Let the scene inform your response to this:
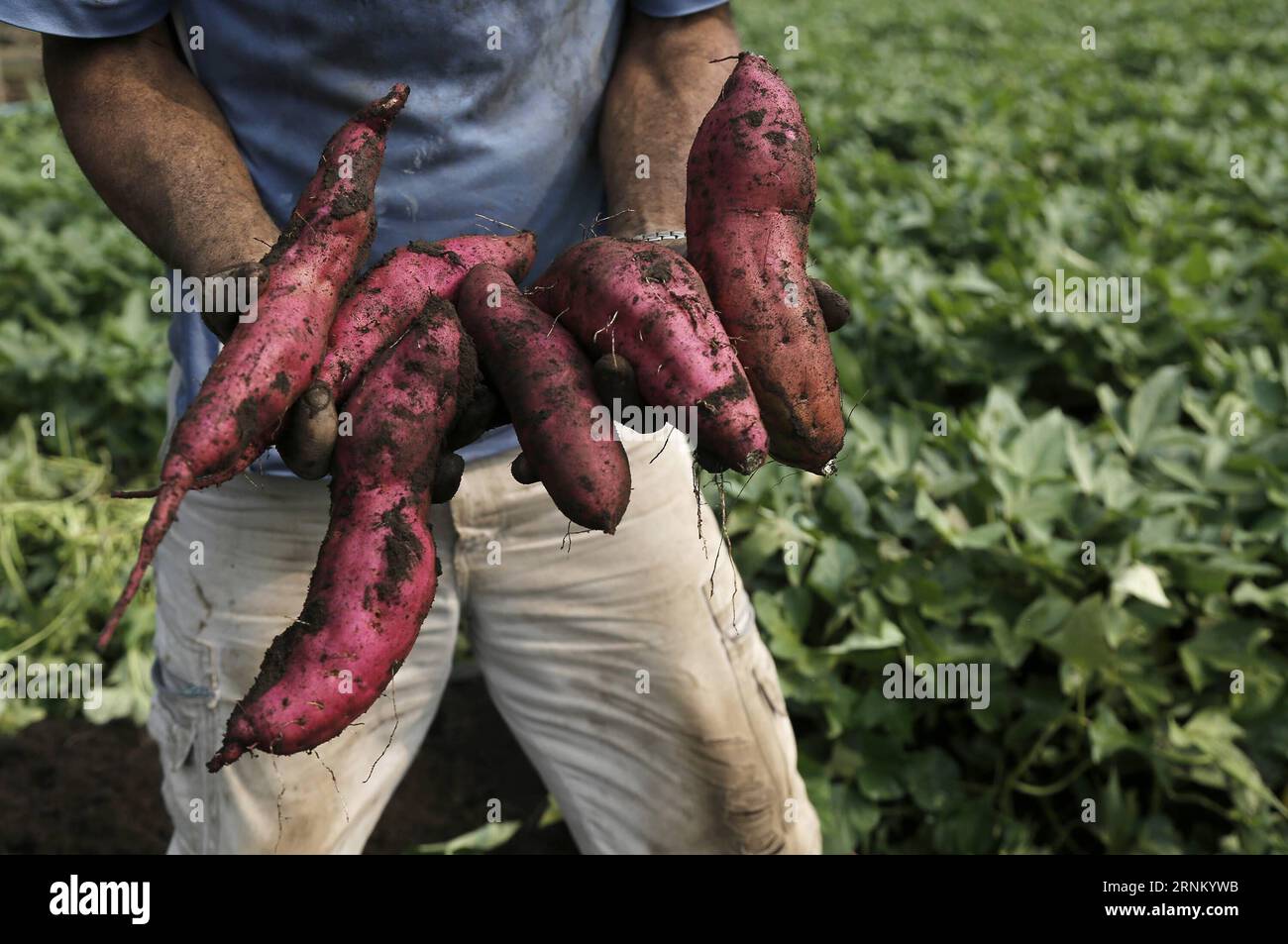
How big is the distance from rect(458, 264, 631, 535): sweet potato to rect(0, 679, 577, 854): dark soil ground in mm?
1652

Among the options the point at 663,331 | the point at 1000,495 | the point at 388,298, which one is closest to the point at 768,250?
the point at 663,331

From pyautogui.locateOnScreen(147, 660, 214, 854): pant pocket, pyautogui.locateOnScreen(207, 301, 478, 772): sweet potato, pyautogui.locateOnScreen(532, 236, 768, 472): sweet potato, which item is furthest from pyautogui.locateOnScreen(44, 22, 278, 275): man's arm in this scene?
pyautogui.locateOnScreen(147, 660, 214, 854): pant pocket

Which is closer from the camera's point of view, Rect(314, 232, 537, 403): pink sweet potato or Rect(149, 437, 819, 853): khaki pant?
Rect(314, 232, 537, 403): pink sweet potato

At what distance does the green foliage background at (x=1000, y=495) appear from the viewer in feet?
8.04

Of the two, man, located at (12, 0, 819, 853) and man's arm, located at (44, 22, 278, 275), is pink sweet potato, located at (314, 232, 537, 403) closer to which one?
man's arm, located at (44, 22, 278, 275)

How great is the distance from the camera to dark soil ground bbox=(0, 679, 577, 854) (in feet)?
8.77

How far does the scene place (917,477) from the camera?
266cm

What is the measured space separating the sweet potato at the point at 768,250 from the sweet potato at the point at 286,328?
415mm

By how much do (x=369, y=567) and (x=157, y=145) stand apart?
0.73 meters

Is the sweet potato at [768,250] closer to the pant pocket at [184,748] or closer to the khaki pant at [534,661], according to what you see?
the khaki pant at [534,661]

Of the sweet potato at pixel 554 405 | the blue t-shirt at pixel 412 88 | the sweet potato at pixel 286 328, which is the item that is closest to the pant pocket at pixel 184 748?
the blue t-shirt at pixel 412 88

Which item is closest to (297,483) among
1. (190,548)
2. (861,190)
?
(190,548)

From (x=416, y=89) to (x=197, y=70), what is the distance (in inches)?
13.8
